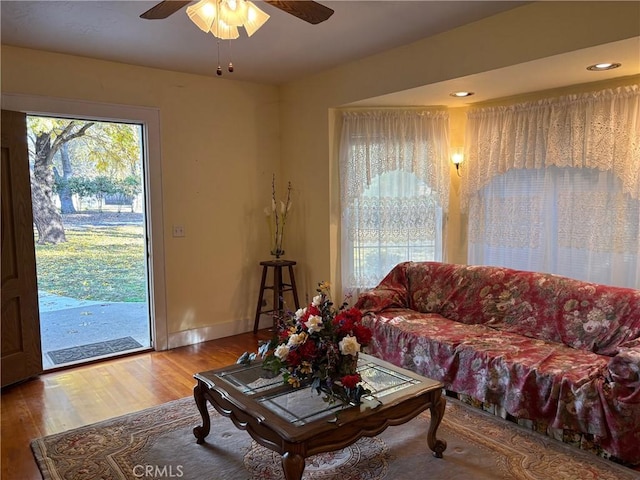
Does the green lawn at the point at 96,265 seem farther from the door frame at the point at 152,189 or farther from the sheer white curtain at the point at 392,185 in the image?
the sheer white curtain at the point at 392,185

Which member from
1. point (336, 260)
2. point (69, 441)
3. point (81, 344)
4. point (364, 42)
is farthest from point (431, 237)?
point (81, 344)

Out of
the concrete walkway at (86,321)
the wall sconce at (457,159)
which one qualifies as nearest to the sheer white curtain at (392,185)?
the wall sconce at (457,159)

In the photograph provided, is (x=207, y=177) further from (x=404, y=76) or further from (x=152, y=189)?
(x=404, y=76)

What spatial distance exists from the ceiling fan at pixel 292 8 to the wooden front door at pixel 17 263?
1849 millimetres

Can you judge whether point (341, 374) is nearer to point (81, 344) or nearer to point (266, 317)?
point (266, 317)

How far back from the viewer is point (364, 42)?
11.4 feet

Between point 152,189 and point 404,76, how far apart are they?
2.38 meters

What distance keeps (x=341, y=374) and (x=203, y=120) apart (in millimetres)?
3113

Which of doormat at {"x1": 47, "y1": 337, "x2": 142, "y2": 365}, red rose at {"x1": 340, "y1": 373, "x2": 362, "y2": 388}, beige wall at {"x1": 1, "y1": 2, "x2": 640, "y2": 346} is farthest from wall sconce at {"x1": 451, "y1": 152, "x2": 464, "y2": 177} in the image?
doormat at {"x1": 47, "y1": 337, "x2": 142, "y2": 365}

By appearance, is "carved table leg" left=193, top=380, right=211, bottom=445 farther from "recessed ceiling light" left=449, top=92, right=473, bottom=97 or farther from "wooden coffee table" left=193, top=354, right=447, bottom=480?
"recessed ceiling light" left=449, top=92, right=473, bottom=97

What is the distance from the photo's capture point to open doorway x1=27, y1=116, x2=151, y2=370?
435 cm

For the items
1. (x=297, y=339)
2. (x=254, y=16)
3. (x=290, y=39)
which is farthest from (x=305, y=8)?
(x=297, y=339)

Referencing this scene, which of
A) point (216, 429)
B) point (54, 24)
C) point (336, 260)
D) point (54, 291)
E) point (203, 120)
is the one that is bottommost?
point (216, 429)

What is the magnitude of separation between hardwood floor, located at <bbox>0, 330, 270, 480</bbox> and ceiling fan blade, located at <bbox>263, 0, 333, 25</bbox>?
2572mm
